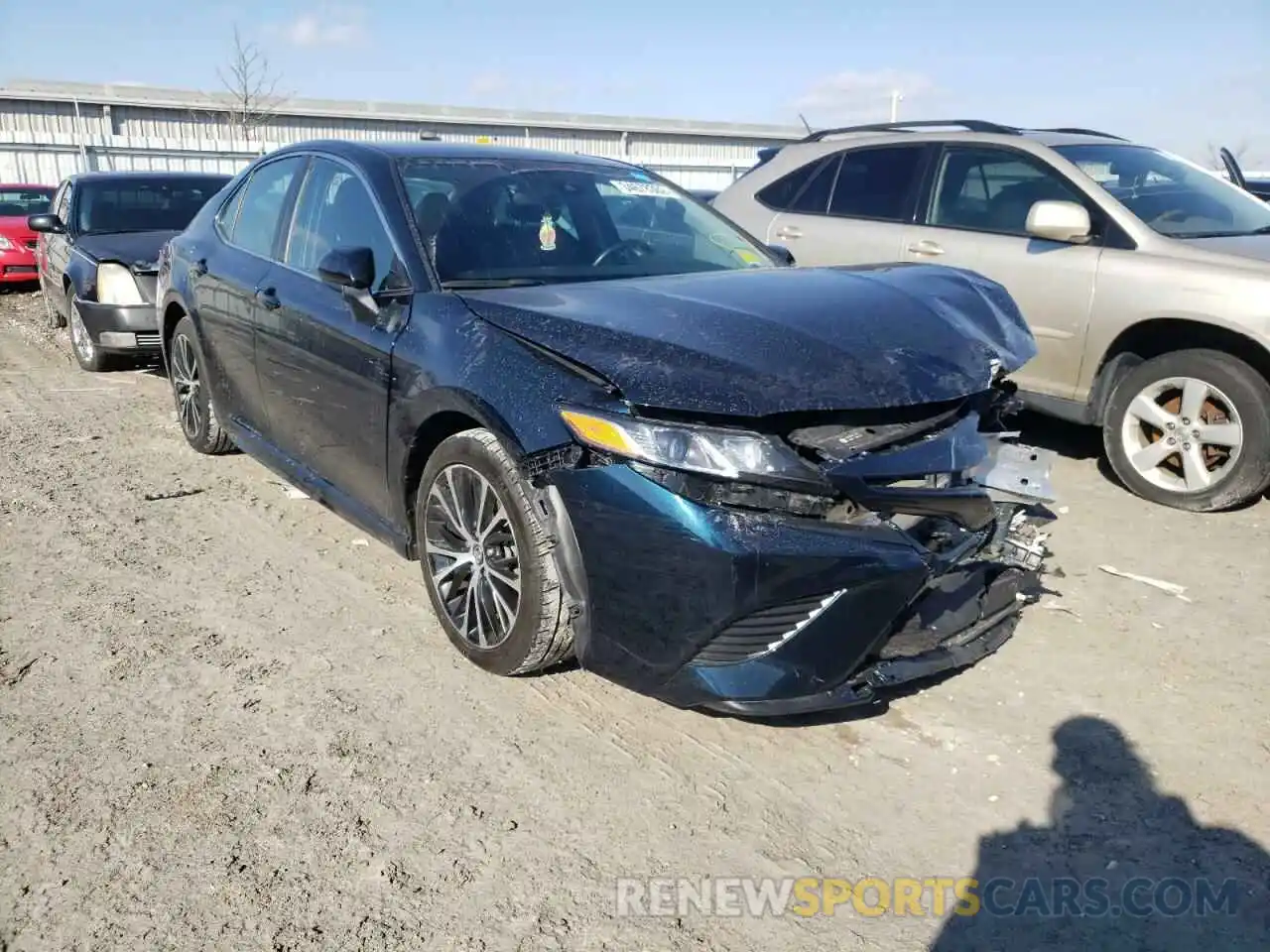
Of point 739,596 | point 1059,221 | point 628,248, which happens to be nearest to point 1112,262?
point 1059,221

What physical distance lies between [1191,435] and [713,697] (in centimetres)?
355

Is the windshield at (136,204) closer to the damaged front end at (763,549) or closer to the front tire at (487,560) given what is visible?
the front tire at (487,560)

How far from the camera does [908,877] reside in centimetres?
245

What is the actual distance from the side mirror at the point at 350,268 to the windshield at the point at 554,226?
8.7 inches

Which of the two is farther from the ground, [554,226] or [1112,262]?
[554,226]

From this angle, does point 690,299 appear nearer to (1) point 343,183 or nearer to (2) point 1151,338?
(1) point 343,183

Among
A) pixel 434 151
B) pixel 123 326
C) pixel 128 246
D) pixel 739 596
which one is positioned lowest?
pixel 123 326

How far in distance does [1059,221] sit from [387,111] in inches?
1080

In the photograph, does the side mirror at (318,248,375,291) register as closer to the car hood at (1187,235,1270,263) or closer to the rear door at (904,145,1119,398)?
the rear door at (904,145,1119,398)

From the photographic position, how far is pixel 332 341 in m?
3.74

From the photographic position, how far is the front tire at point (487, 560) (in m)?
2.96

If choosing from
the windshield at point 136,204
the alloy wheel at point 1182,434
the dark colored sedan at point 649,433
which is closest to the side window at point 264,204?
the dark colored sedan at point 649,433

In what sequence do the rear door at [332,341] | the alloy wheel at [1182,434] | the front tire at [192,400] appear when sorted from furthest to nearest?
1. the front tire at [192,400]
2. the alloy wheel at [1182,434]
3. the rear door at [332,341]

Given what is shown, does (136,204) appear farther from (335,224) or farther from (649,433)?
(649,433)
